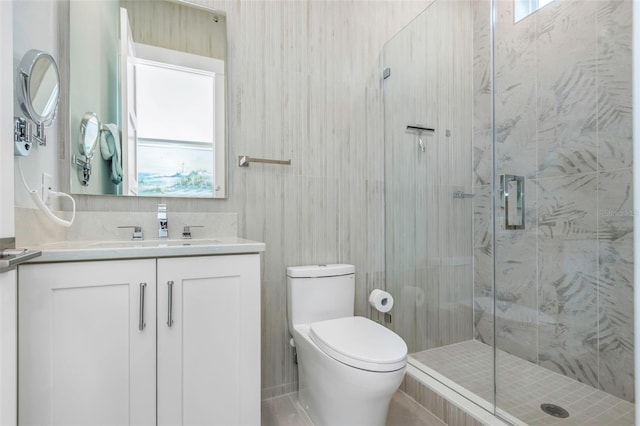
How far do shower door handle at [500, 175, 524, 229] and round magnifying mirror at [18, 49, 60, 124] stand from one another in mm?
2089

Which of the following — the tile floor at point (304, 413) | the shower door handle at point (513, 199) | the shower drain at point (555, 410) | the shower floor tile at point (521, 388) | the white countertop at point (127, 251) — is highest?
the shower door handle at point (513, 199)

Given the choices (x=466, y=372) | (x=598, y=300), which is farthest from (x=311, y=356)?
(x=598, y=300)

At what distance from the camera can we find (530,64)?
190cm

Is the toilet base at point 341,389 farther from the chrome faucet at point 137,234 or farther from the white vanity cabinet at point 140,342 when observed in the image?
the chrome faucet at point 137,234

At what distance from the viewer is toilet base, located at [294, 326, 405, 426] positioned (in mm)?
1225

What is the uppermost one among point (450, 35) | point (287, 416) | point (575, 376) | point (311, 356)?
point (450, 35)

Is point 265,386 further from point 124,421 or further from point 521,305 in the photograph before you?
point 521,305

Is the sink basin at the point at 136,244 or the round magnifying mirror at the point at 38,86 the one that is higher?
the round magnifying mirror at the point at 38,86

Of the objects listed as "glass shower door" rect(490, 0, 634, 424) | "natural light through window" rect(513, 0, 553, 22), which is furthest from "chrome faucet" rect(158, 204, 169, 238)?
"natural light through window" rect(513, 0, 553, 22)

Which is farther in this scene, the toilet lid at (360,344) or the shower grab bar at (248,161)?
the shower grab bar at (248,161)

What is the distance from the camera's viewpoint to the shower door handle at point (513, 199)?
184 cm

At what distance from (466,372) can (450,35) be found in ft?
6.65

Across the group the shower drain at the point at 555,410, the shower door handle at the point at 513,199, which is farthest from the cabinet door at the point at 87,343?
the shower door handle at the point at 513,199

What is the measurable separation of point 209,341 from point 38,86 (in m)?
1.01
